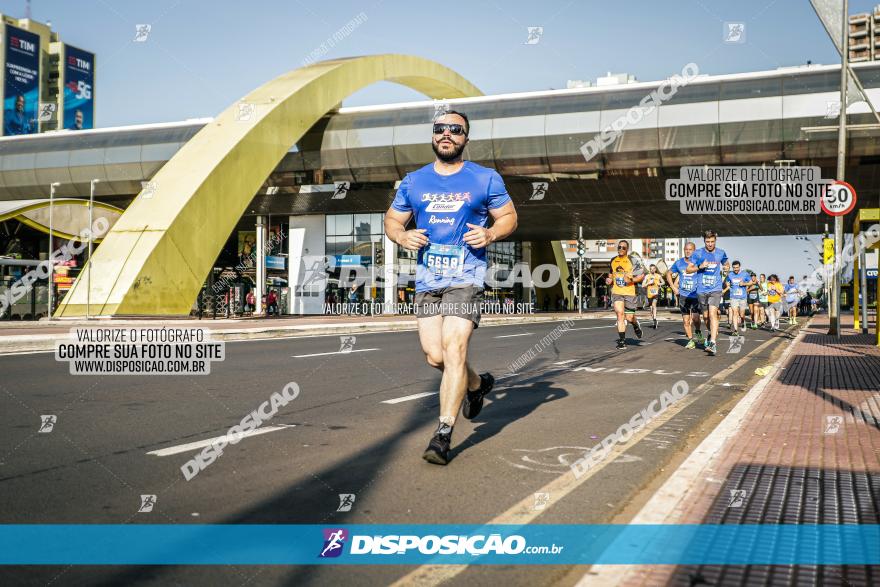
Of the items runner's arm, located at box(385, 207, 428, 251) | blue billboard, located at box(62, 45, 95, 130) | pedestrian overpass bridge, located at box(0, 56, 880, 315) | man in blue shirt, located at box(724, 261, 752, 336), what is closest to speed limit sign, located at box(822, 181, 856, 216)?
man in blue shirt, located at box(724, 261, 752, 336)

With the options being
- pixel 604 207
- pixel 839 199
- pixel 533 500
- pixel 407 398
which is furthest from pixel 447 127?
pixel 604 207

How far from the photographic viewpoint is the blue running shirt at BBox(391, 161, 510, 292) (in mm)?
4938

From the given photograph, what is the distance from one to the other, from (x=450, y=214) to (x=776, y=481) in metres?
2.46

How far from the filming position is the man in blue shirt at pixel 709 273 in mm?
13672

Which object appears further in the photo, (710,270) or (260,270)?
(260,270)

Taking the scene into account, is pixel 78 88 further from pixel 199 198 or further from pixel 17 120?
pixel 199 198

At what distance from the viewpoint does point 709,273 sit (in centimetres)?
1385

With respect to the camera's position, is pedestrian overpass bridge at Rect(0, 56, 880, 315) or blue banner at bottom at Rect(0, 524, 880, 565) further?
pedestrian overpass bridge at Rect(0, 56, 880, 315)

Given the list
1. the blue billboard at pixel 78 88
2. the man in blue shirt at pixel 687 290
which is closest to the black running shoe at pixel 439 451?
the man in blue shirt at pixel 687 290

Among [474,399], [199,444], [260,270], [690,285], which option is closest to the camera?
[199,444]

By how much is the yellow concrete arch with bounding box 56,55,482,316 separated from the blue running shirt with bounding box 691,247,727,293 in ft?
63.0

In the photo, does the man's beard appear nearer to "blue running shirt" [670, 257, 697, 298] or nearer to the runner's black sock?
the runner's black sock

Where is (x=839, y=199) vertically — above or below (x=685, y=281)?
above

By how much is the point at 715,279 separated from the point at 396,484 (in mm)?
11030
